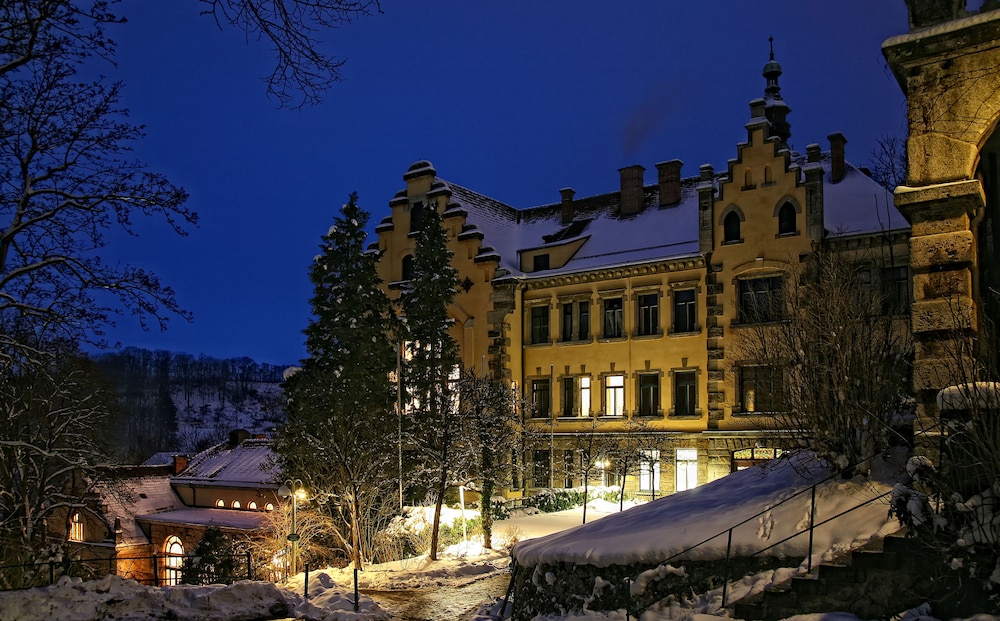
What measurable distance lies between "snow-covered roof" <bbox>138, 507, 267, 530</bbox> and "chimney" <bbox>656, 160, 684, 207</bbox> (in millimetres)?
26182

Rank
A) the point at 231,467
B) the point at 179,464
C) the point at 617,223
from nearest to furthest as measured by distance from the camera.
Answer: the point at 617,223
the point at 231,467
the point at 179,464

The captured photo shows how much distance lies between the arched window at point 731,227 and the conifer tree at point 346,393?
1473 centimetres

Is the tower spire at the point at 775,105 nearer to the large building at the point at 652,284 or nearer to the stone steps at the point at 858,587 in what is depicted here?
the large building at the point at 652,284

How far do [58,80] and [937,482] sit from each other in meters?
12.1

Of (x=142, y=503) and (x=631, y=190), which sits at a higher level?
(x=631, y=190)

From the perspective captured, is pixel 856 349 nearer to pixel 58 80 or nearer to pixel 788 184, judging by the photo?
pixel 58 80

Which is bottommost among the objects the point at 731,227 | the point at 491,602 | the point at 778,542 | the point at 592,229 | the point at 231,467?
the point at 491,602

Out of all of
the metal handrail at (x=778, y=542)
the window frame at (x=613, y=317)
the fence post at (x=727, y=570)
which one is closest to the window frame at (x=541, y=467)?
the window frame at (x=613, y=317)

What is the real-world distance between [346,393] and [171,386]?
138 meters

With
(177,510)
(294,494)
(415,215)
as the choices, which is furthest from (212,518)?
(294,494)

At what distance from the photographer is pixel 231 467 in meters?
55.8

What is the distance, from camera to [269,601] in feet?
64.2

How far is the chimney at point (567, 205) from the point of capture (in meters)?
49.4

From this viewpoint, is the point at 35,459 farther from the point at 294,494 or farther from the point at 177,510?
the point at 177,510
